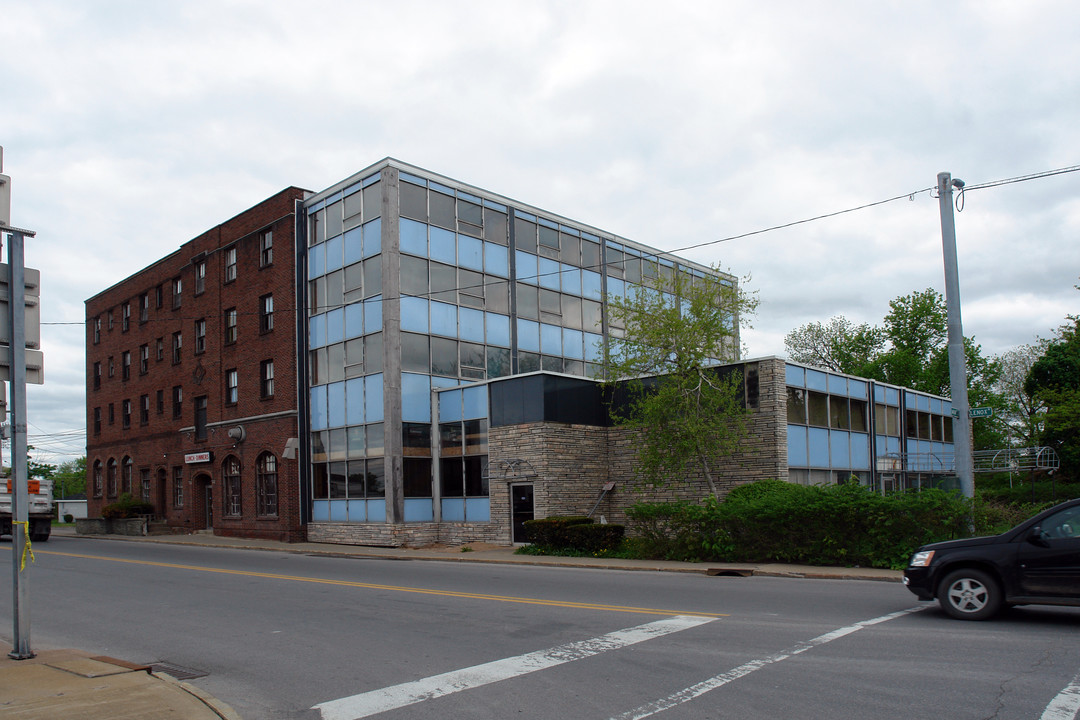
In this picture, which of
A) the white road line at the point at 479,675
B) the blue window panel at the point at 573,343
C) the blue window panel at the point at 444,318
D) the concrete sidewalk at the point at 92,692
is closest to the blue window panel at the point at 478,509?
the blue window panel at the point at 444,318

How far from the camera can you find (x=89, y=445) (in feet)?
160

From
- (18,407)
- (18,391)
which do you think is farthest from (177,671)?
(18,391)

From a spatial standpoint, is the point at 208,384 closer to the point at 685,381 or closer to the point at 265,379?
the point at 265,379

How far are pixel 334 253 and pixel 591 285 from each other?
36.1ft

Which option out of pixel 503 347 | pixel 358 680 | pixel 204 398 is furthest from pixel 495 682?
pixel 204 398

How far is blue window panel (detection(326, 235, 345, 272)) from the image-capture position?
31031 mm

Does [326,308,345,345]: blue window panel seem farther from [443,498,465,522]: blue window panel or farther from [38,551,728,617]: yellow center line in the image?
[38,551,728,617]: yellow center line

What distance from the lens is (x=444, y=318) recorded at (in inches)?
1201

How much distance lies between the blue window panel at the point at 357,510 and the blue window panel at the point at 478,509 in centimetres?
370

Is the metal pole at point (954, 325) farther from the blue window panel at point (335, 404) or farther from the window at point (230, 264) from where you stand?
the window at point (230, 264)

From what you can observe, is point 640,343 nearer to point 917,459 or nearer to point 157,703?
point 917,459

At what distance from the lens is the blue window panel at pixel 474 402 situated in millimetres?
28547

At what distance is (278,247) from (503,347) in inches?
382

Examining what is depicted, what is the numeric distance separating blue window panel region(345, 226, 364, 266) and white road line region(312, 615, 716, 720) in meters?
22.3
